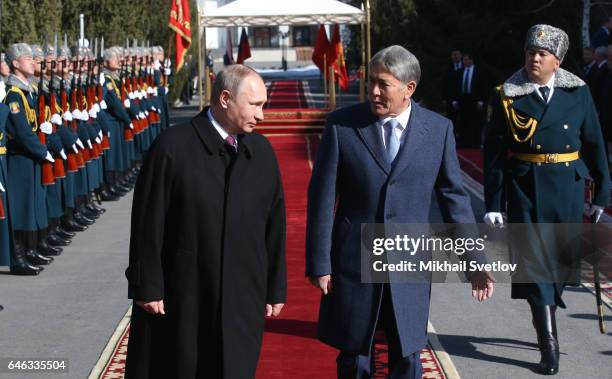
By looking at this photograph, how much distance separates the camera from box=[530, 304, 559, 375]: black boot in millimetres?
6730

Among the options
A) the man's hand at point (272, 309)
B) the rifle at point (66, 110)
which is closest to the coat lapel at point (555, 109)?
the man's hand at point (272, 309)

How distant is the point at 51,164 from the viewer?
36.5 feet

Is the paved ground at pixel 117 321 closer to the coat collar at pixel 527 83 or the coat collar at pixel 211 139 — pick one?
the coat collar at pixel 527 83

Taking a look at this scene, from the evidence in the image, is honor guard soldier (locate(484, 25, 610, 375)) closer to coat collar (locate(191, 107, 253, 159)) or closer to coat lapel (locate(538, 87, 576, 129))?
coat lapel (locate(538, 87, 576, 129))

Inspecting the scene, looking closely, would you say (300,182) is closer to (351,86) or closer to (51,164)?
(51,164)

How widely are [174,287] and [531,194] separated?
111 inches

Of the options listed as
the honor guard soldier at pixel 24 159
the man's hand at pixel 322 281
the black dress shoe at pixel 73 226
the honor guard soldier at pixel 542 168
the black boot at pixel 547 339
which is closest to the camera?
the man's hand at pixel 322 281

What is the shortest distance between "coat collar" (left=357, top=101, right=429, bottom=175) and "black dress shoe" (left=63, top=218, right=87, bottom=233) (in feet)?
24.8

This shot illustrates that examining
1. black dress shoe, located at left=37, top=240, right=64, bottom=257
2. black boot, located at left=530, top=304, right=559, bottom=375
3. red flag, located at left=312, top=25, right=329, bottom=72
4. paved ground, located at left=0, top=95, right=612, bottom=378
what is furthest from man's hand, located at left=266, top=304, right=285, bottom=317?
red flag, located at left=312, top=25, right=329, bottom=72

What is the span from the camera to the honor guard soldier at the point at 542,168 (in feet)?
22.5

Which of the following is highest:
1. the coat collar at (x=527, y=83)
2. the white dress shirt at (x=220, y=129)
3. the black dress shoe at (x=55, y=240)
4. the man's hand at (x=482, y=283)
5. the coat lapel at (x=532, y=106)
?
the white dress shirt at (x=220, y=129)

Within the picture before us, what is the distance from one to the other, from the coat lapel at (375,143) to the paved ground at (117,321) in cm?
190

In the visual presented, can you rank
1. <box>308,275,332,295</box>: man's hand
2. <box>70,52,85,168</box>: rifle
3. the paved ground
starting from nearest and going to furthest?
<box>308,275,332,295</box>: man's hand → the paved ground → <box>70,52,85,168</box>: rifle

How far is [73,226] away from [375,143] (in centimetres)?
770
